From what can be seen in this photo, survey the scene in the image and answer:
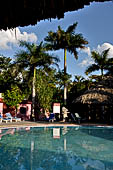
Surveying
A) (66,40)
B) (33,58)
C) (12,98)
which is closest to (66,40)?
(66,40)

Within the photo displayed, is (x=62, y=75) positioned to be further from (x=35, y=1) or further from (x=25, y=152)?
(x=35, y=1)

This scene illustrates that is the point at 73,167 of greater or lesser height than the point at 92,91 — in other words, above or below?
below

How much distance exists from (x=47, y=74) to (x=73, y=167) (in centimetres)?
1639

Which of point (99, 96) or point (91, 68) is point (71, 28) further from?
point (99, 96)

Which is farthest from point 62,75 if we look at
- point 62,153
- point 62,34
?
point 62,153

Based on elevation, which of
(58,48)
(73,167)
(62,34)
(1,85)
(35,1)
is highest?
(62,34)

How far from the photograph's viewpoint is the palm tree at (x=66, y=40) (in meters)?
24.2

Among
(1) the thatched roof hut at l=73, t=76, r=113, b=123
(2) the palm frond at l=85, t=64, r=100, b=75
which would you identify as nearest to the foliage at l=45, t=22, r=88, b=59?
(2) the palm frond at l=85, t=64, r=100, b=75

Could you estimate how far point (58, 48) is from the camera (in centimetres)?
2473

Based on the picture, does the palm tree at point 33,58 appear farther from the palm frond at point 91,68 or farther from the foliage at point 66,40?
the palm frond at point 91,68

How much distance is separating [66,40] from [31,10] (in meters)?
22.2

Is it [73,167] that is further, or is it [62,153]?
[62,153]

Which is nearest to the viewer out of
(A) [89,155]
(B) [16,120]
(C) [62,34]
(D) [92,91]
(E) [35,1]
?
(E) [35,1]

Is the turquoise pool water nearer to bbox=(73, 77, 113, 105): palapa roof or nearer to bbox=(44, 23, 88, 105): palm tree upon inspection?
bbox=(73, 77, 113, 105): palapa roof
